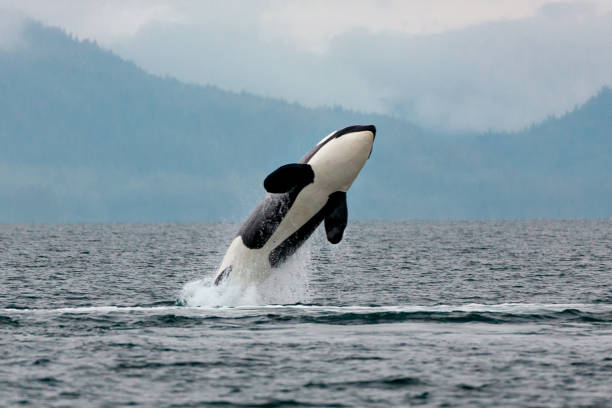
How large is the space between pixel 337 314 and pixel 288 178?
551 centimetres

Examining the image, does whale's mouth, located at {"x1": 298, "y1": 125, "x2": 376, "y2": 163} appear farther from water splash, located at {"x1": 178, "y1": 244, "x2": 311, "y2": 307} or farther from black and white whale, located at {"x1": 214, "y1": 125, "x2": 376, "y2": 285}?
water splash, located at {"x1": 178, "y1": 244, "x2": 311, "y2": 307}

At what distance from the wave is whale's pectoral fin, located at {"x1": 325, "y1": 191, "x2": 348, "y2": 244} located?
Answer: 9.31 feet

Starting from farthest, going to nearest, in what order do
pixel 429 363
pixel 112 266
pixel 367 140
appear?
pixel 112 266, pixel 367 140, pixel 429 363

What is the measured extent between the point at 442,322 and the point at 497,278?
25.5 metres

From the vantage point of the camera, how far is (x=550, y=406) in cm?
1838

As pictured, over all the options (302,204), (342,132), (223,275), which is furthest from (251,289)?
(342,132)

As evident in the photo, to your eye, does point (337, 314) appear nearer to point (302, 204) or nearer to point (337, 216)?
point (337, 216)

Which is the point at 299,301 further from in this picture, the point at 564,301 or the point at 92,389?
the point at 92,389

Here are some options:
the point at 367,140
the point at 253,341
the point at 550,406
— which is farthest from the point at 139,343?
the point at 550,406

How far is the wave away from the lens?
2920 centimetres

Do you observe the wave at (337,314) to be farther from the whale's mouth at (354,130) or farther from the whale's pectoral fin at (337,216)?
the whale's mouth at (354,130)

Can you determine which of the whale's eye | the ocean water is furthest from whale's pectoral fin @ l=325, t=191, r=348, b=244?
the whale's eye

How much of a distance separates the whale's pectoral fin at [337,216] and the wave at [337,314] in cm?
284

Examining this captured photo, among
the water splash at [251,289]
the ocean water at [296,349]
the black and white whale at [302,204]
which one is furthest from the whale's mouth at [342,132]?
the ocean water at [296,349]
